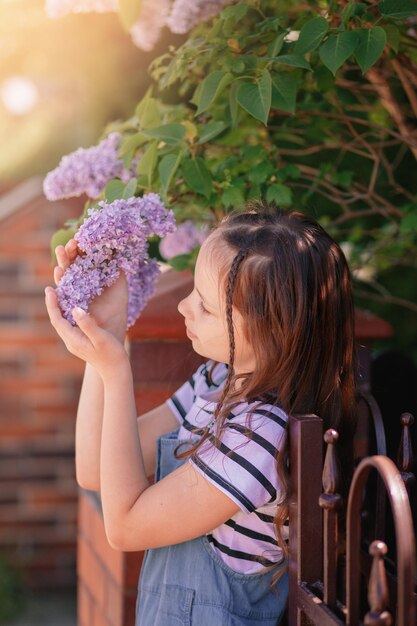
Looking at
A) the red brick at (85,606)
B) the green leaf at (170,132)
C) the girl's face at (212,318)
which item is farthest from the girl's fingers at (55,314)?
the red brick at (85,606)

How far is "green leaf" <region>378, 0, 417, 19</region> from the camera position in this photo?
1557mm

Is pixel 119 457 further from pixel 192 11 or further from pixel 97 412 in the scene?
pixel 192 11

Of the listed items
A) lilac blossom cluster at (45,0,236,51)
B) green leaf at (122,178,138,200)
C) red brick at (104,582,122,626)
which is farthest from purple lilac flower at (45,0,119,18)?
red brick at (104,582,122,626)

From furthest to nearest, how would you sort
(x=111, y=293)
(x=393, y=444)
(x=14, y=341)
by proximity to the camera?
(x=14, y=341) → (x=393, y=444) → (x=111, y=293)

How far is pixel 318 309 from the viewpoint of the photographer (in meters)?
1.48

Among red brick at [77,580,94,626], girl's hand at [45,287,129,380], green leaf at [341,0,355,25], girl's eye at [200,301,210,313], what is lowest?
red brick at [77,580,94,626]

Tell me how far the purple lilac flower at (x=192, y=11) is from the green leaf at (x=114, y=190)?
529mm

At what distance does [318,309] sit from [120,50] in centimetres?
284

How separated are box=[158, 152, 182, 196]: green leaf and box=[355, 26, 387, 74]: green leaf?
398 millimetres

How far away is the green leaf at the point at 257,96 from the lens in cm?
157

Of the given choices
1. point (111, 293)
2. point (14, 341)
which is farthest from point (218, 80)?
point (14, 341)

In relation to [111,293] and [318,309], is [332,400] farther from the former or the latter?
[111,293]

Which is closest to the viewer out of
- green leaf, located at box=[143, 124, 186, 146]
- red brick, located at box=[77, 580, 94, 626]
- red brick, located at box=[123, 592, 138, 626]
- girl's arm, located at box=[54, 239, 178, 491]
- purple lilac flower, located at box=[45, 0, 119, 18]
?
girl's arm, located at box=[54, 239, 178, 491]

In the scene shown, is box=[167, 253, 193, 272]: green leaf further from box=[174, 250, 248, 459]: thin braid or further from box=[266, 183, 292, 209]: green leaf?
box=[174, 250, 248, 459]: thin braid
